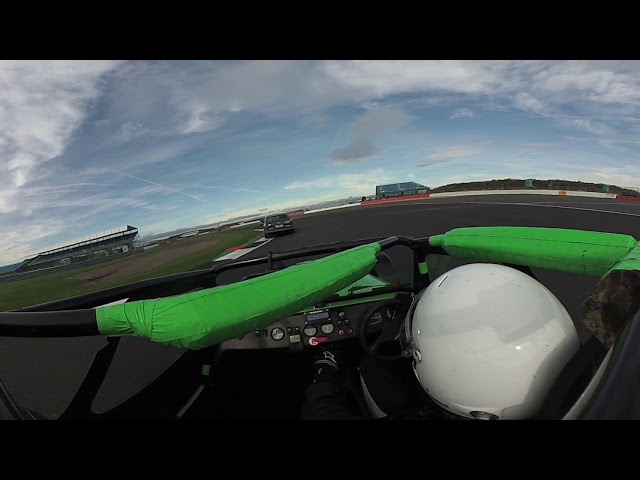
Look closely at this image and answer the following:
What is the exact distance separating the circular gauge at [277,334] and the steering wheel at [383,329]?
0.62 m

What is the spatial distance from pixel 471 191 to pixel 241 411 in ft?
148

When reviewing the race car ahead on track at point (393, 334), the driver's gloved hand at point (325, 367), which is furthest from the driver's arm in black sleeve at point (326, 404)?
the race car ahead on track at point (393, 334)

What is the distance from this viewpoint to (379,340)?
6.93 feet

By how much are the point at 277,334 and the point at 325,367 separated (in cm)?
46

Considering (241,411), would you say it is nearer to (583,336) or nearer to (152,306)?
(152,306)

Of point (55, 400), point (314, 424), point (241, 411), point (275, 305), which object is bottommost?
point (241, 411)

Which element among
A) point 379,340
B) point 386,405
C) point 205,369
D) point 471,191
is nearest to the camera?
point 386,405

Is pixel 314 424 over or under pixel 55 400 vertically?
over

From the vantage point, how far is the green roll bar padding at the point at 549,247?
1.38 metres

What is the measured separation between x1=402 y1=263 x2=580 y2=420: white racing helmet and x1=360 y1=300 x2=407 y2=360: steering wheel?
0.67 meters

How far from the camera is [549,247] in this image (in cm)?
160

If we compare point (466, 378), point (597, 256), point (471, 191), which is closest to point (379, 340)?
point (466, 378)

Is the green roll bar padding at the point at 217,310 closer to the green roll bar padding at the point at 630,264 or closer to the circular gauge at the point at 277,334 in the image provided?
the green roll bar padding at the point at 630,264

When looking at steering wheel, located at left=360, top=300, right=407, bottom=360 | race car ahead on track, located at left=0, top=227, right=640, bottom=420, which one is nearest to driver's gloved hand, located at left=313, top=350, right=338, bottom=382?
race car ahead on track, located at left=0, top=227, right=640, bottom=420
